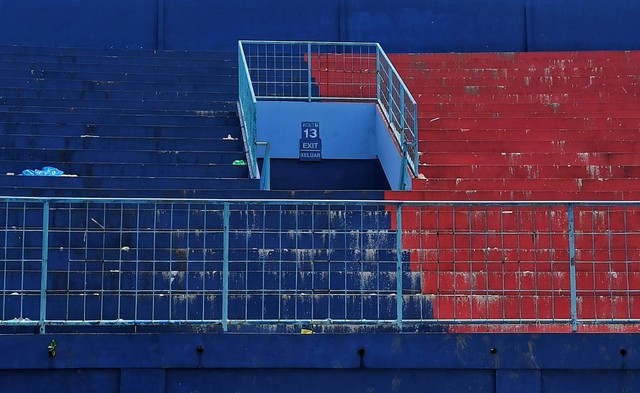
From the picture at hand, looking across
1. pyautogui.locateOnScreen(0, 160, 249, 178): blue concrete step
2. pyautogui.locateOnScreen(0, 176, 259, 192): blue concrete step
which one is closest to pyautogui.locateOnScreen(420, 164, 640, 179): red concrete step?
pyautogui.locateOnScreen(0, 176, 259, 192): blue concrete step

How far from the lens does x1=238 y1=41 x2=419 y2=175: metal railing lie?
1406cm

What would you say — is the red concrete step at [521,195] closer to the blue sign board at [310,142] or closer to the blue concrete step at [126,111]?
the blue sign board at [310,142]

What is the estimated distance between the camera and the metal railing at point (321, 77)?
14.1m

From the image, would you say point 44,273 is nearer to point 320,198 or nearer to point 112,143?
point 320,198


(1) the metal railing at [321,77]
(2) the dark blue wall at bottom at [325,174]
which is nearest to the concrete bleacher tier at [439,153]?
(1) the metal railing at [321,77]

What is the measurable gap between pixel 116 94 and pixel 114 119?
3.68 ft

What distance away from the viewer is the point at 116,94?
15.0 m

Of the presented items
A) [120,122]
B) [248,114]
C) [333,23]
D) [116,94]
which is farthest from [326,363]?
[333,23]

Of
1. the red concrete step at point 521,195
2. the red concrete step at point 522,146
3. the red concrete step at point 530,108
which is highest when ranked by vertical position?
the red concrete step at point 530,108

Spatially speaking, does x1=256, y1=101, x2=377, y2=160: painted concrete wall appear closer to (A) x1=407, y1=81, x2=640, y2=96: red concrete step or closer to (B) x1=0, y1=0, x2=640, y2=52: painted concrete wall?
(A) x1=407, y1=81, x2=640, y2=96: red concrete step

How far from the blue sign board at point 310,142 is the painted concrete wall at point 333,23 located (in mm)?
3596

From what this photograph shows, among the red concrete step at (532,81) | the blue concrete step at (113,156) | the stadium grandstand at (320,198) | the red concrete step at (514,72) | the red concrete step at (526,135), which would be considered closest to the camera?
the stadium grandstand at (320,198)

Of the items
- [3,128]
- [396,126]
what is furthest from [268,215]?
[3,128]

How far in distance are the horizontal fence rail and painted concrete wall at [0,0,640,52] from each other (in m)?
8.48
